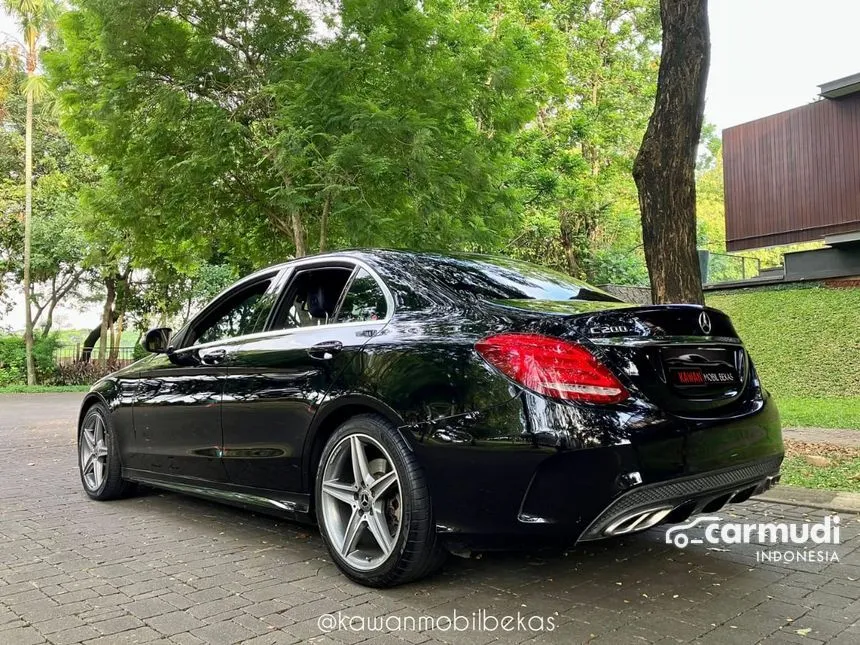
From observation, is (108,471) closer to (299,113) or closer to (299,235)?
(299,113)

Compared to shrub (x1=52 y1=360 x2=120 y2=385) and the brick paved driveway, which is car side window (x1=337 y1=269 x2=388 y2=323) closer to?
the brick paved driveway

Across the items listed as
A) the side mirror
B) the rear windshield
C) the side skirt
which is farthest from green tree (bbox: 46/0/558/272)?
the rear windshield

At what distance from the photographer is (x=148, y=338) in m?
4.90

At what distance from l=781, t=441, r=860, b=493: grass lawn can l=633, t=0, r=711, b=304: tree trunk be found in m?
1.67

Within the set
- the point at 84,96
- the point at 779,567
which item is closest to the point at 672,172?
the point at 779,567

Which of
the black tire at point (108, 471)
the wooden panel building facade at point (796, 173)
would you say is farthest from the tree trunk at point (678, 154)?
the wooden panel building facade at point (796, 173)

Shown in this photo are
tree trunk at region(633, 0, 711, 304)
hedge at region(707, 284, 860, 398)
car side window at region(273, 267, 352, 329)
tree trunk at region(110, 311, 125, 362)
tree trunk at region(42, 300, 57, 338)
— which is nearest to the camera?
car side window at region(273, 267, 352, 329)

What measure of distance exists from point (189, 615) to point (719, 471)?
2.30 m

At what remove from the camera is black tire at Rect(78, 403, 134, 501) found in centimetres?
525

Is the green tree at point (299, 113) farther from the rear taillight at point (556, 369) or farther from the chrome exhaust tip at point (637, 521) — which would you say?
the chrome exhaust tip at point (637, 521)

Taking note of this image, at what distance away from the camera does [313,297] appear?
412 cm

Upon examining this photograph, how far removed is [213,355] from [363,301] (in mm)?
1209

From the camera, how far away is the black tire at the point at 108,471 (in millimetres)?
5246

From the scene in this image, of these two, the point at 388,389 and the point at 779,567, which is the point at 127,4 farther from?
the point at 779,567
